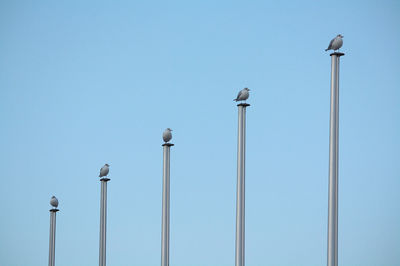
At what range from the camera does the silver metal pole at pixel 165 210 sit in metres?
35.7

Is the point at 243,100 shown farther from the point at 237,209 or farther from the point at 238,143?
the point at 237,209

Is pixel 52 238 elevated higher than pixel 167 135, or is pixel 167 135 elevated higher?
pixel 167 135

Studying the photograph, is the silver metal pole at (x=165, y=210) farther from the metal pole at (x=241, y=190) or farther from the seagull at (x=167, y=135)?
the metal pole at (x=241, y=190)

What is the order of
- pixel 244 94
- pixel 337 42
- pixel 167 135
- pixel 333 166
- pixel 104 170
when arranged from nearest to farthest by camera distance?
1. pixel 333 166
2. pixel 337 42
3. pixel 244 94
4. pixel 167 135
5. pixel 104 170

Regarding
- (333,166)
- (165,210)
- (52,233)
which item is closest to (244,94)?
(165,210)

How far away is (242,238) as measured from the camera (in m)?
32.2

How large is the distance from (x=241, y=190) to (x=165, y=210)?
468 centimetres

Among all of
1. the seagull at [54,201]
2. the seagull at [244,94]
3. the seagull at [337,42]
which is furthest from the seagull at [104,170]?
the seagull at [337,42]

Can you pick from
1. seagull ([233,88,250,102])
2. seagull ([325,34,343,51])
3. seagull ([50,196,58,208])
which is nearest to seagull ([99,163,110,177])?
seagull ([50,196,58,208])

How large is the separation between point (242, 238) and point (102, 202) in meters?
11.9

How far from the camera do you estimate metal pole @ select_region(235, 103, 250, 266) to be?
105ft

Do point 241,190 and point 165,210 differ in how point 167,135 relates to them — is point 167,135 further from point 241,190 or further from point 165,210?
point 241,190

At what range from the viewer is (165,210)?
36125 mm

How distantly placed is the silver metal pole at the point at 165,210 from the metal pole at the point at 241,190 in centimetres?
450
